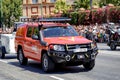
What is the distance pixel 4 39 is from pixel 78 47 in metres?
8.50

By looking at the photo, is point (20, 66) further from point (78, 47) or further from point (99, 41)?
point (99, 41)

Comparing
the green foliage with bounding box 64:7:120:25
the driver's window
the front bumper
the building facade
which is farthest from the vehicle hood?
the building facade

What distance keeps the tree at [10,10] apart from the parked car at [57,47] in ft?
180

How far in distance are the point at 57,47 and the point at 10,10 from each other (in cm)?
6055

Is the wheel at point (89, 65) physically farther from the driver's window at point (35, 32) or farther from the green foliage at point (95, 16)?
the green foliage at point (95, 16)

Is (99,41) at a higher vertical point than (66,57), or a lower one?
lower

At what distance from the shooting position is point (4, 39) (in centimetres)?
2341

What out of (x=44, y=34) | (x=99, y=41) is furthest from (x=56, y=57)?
(x=99, y=41)

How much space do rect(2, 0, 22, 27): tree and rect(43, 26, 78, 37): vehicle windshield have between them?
55.4 meters

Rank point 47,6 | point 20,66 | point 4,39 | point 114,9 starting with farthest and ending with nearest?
point 47,6 < point 114,9 < point 4,39 < point 20,66

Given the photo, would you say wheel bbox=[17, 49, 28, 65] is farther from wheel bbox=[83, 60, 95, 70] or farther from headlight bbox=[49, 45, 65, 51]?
headlight bbox=[49, 45, 65, 51]

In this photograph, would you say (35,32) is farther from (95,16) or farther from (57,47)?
(95,16)

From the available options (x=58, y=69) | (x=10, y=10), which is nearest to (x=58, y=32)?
(x=58, y=69)

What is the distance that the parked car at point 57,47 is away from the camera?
51.1ft
